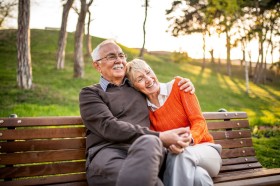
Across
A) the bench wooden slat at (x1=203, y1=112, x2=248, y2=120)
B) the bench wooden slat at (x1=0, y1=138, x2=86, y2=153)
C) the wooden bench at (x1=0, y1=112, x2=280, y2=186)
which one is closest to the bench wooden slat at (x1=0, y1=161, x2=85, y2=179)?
the wooden bench at (x1=0, y1=112, x2=280, y2=186)

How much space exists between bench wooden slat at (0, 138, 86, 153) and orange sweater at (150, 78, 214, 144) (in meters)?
0.85

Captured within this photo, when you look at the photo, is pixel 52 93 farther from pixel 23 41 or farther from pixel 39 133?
pixel 39 133

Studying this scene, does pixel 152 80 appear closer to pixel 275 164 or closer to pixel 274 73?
pixel 275 164

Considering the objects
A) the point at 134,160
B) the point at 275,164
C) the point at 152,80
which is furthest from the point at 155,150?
the point at 275,164

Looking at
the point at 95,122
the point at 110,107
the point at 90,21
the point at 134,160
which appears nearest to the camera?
the point at 134,160

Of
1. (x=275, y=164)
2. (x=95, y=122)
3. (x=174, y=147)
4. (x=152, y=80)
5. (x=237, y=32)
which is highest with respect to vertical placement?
(x=237, y=32)

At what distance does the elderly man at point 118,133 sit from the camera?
2.32 m

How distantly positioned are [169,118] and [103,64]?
37.8 inches

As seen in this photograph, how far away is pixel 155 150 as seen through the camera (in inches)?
94.2

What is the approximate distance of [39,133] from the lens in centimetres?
314

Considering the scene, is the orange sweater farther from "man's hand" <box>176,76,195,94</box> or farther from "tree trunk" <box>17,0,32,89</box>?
"tree trunk" <box>17,0,32,89</box>

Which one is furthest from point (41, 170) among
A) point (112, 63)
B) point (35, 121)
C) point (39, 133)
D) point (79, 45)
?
point (79, 45)

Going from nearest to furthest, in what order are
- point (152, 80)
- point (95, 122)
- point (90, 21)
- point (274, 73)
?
point (95, 122) → point (152, 80) → point (90, 21) → point (274, 73)

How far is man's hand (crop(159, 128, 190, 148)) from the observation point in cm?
279
